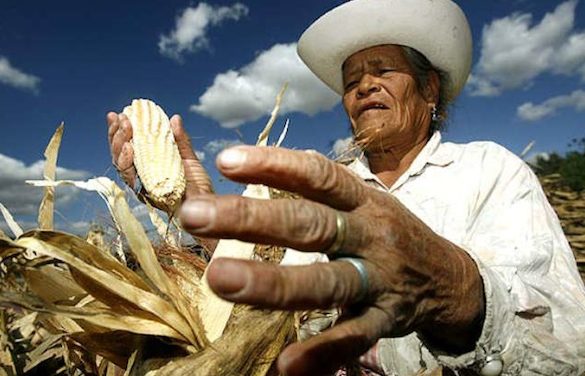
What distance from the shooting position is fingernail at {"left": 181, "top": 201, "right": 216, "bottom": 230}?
0.62 meters

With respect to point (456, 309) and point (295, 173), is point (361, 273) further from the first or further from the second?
point (456, 309)

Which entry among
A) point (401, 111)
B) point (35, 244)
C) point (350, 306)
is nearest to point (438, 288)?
point (350, 306)

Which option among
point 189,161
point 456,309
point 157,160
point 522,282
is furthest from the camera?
point 189,161

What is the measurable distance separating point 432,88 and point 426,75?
2.9 inches

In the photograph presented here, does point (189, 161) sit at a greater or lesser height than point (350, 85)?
lesser

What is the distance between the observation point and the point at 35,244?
3.84 feet

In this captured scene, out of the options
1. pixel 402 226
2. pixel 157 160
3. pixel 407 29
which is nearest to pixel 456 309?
pixel 402 226

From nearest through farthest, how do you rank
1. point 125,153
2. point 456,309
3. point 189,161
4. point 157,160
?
point 456,309 → point 157,160 → point 125,153 → point 189,161

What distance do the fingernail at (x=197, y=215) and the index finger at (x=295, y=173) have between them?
0.08 m

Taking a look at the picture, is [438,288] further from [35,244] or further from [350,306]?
[35,244]

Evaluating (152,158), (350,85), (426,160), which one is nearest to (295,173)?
(152,158)

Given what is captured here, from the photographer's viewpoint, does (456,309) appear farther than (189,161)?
No

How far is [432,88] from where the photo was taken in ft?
7.87

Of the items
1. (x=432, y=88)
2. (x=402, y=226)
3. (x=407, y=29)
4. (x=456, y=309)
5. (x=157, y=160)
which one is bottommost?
(x=456, y=309)
